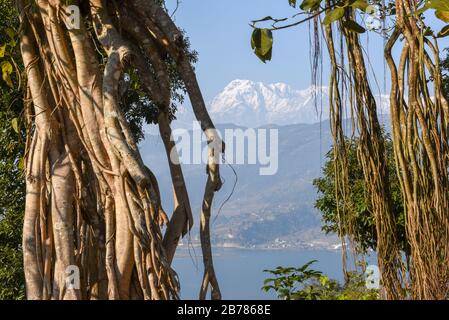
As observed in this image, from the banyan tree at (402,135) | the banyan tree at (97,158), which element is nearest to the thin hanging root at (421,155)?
the banyan tree at (402,135)

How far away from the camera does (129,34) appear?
4.00m

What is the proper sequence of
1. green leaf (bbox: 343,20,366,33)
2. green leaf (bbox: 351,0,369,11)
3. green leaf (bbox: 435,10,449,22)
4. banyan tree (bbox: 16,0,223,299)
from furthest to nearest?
banyan tree (bbox: 16,0,223,299), green leaf (bbox: 343,20,366,33), green leaf (bbox: 351,0,369,11), green leaf (bbox: 435,10,449,22)

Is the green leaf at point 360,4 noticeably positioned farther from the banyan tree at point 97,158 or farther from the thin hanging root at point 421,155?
the banyan tree at point 97,158

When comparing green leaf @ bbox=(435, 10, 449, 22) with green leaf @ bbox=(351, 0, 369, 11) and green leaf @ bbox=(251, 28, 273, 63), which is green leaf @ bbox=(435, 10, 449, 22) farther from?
green leaf @ bbox=(251, 28, 273, 63)

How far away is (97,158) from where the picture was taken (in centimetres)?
359

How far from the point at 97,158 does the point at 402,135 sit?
1572 mm

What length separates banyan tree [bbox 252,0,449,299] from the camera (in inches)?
93.1

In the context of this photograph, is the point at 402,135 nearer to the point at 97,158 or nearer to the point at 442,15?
the point at 442,15

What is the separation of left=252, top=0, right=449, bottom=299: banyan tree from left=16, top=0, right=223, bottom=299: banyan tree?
1077 mm

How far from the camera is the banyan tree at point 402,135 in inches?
93.1

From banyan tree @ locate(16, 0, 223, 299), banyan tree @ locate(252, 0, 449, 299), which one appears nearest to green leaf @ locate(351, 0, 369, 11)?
banyan tree @ locate(252, 0, 449, 299)

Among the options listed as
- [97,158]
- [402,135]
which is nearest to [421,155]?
[402,135]
